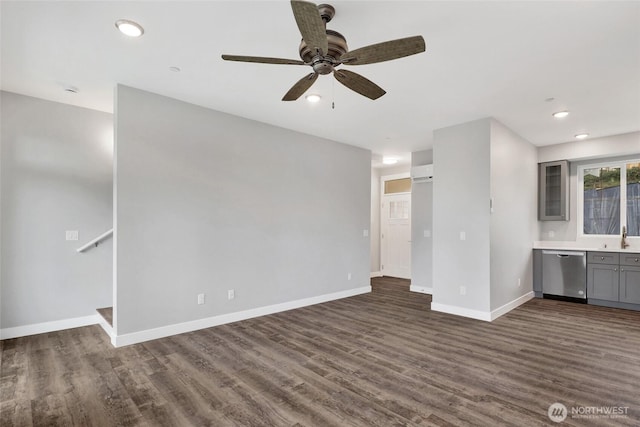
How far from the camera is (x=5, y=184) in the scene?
144 inches

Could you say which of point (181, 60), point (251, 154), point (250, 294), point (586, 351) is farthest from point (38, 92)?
point (586, 351)

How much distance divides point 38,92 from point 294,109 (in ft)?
9.89

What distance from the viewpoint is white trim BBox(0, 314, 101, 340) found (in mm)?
3635

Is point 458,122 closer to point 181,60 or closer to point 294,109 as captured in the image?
point 294,109

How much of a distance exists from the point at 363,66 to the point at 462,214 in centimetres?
271

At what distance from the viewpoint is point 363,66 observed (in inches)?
118

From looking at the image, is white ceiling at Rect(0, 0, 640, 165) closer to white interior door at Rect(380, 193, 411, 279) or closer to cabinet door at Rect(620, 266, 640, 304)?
cabinet door at Rect(620, 266, 640, 304)

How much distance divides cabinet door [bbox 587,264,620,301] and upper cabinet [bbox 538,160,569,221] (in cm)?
102

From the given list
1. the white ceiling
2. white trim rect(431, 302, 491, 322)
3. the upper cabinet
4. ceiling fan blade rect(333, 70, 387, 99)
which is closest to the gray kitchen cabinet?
the upper cabinet

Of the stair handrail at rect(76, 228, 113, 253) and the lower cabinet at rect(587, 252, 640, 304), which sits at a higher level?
the stair handrail at rect(76, 228, 113, 253)

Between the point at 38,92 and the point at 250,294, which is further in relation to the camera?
the point at 250,294

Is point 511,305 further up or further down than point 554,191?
further down

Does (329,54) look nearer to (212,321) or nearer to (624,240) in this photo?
(212,321)

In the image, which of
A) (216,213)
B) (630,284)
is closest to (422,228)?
(630,284)
